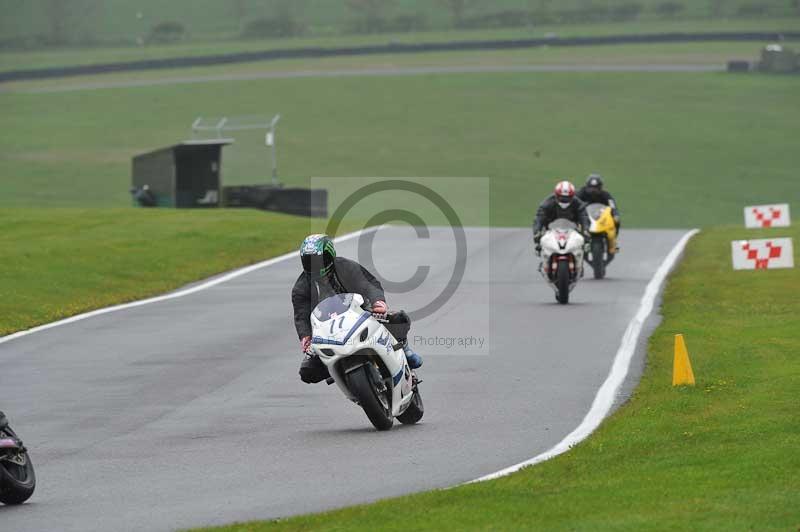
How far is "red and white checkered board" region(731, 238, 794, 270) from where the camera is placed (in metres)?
26.6

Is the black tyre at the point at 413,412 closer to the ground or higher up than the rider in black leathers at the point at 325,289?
closer to the ground

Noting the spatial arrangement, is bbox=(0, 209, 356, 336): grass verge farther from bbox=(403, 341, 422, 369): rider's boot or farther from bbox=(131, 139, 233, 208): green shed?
bbox=(403, 341, 422, 369): rider's boot

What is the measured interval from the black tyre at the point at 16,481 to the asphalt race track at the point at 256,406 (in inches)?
4.2

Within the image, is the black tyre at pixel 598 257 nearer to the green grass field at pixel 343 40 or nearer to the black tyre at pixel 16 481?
the black tyre at pixel 16 481

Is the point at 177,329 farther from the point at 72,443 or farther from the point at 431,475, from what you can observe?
the point at 431,475

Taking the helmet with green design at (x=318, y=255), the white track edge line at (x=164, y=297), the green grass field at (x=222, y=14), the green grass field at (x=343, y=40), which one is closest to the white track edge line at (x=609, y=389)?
the helmet with green design at (x=318, y=255)

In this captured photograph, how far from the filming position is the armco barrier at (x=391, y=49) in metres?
82.1

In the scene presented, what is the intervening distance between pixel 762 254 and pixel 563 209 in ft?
14.4

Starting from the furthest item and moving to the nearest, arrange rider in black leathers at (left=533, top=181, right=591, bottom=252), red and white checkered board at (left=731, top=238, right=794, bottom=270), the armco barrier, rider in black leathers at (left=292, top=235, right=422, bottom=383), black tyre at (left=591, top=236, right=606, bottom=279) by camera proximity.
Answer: the armco barrier
black tyre at (left=591, top=236, right=606, bottom=279)
red and white checkered board at (left=731, top=238, right=794, bottom=270)
rider in black leathers at (left=533, top=181, right=591, bottom=252)
rider in black leathers at (left=292, top=235, right=422, bottom=383)

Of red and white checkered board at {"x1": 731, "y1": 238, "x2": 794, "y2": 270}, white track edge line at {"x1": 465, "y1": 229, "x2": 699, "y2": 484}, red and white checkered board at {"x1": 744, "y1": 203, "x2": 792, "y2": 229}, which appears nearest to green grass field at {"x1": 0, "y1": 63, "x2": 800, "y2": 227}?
red and white checkered board at {"x1": 744, "y1": 203, "x2": 792, "y2": 229}

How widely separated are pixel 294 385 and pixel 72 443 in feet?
11.7

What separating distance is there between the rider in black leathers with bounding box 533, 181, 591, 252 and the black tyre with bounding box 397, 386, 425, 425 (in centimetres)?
1182

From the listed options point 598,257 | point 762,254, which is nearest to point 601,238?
point 598,257

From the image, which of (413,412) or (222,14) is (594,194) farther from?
(222,14)
